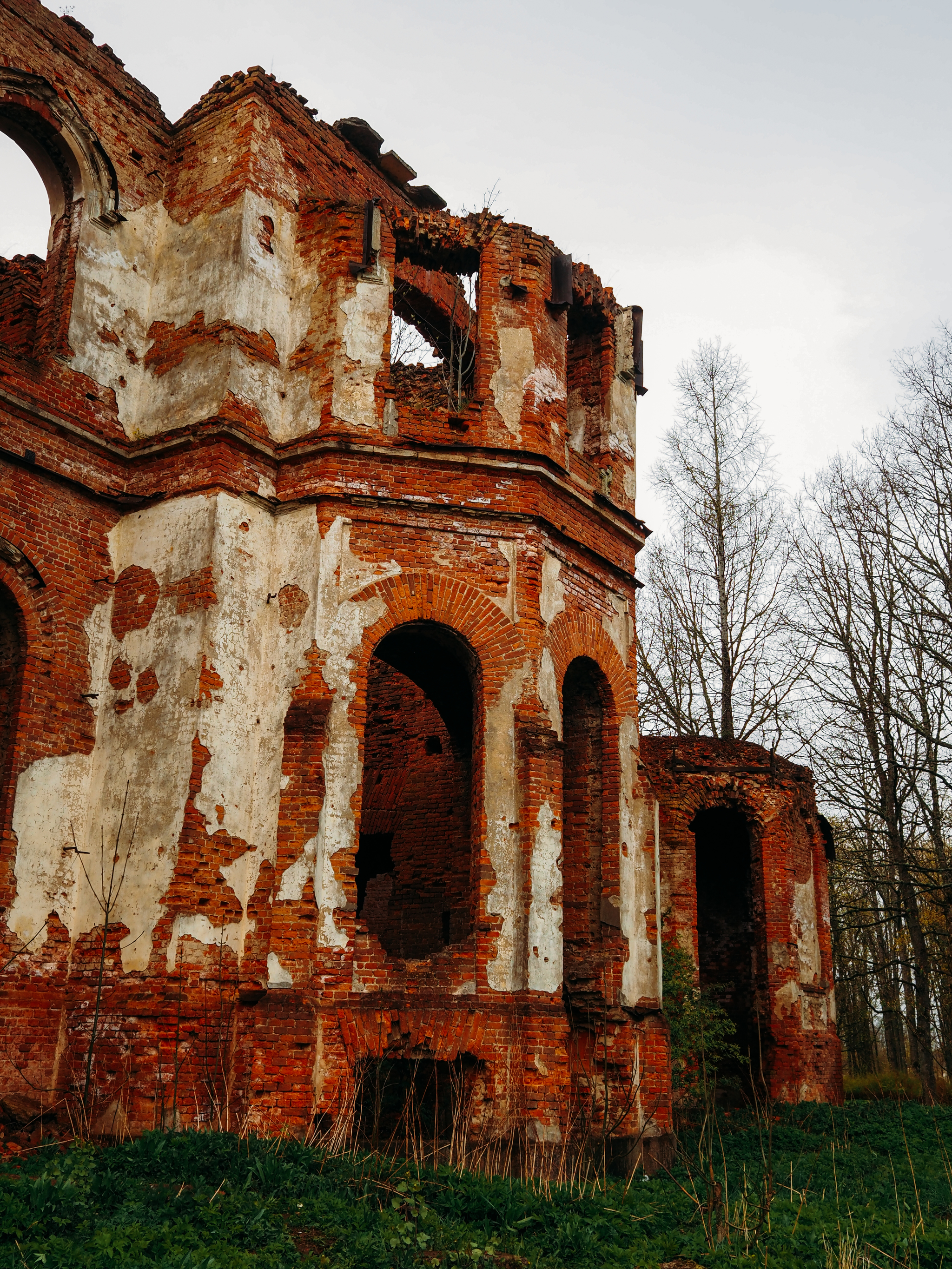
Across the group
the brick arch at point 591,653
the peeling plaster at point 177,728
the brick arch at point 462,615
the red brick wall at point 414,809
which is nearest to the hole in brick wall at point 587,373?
the brick arch at point 591,653

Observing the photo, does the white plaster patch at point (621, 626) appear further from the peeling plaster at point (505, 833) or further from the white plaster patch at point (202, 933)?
the white plaster patch at point (202, 933)

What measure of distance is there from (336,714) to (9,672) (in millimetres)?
2770

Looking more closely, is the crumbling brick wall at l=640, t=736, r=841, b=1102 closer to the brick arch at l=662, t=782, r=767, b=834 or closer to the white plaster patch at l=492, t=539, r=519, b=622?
the brick arch at l=662, t=782, r=767, b=834

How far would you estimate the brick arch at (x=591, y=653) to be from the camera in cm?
1082

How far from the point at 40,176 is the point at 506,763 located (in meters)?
7.34

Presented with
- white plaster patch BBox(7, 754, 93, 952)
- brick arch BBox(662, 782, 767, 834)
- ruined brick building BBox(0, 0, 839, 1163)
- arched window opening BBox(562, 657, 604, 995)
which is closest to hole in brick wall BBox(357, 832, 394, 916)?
ruined brick building BBox(0, 0, 839, 1163)

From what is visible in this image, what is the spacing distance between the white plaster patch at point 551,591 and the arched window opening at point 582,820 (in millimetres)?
787

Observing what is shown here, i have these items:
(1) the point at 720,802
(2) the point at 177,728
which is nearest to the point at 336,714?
(2) the point at 177,728

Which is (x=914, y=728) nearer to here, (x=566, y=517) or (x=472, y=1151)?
(x=566, y=517)

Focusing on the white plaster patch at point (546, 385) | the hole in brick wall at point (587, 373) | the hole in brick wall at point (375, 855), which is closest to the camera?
the white plaster patch at point (546, 385)

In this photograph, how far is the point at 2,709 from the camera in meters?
9.50

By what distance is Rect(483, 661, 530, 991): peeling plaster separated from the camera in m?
9.46

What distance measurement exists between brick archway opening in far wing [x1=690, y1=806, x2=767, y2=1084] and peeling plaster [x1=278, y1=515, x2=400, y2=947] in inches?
287

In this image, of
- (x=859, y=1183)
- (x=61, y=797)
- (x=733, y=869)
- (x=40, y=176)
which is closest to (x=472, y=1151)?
(x=859, y=1183)
